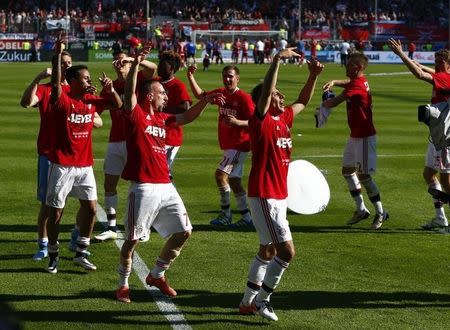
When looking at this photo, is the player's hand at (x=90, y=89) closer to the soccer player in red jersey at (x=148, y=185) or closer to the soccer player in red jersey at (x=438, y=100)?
the soccer player in red jersey at (x=148, y=185)

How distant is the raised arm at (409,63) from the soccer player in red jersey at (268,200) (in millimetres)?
3501

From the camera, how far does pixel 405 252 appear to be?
1191 cm

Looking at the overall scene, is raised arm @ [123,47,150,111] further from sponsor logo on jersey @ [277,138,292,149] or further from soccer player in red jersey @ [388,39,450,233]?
soccer player in red jersey @ [388,39,450,233]

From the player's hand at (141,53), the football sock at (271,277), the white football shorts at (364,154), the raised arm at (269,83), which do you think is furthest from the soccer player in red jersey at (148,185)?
the white football shorts at (364,154)

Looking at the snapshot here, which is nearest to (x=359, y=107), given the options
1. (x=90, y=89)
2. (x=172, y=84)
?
(x=172, y=84)

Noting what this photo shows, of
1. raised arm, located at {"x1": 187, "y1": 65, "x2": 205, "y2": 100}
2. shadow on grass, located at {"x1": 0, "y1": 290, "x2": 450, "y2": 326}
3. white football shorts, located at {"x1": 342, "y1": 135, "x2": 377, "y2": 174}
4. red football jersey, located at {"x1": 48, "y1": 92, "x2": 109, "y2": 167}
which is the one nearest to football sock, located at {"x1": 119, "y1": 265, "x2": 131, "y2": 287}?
shadow on grass, located at {"x1": 0, "y1": 290, "x2": 450, "y2": 326}

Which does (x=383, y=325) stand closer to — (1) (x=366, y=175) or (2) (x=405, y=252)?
(2) (x=405, y=252)

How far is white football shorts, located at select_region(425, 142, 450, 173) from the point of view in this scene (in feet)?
41.1

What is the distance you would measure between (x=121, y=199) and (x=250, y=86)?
26535 millimetres

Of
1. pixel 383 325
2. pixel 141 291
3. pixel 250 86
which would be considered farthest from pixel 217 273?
pixel 250 86

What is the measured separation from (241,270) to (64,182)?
7.63 feet

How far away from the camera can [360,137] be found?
535 inches

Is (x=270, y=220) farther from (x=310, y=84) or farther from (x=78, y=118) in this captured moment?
(x=78, y=118)

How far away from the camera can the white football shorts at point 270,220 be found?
870 centimetres
